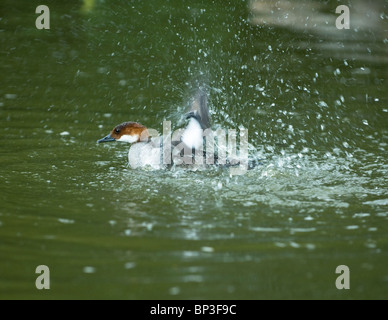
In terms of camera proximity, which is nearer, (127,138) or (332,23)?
(127,138)

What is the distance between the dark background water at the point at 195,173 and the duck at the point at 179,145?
217 mm

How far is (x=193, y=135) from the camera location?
847 cm

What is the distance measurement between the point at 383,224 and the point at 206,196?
5.90ft

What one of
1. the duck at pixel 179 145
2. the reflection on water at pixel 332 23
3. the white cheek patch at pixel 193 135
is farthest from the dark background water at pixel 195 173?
the white cheek patch at pixel 193 135

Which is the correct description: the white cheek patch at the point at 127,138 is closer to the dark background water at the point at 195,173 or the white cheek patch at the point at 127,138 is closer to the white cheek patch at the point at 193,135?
the dark background water at the point at 195,173

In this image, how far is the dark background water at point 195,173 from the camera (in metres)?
5.40

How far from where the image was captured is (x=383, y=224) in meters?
6.37

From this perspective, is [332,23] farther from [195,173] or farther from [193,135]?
[195,173]

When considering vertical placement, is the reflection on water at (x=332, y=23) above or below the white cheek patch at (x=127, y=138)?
above

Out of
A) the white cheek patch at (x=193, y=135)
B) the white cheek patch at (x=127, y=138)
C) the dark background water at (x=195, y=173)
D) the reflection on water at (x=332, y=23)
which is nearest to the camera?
the dark background water at (x=195, y=173)

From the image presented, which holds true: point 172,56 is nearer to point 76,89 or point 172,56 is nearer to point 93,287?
point 76,89

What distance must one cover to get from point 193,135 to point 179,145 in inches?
8.3

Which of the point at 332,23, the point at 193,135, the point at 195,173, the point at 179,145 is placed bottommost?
the point at 195,173

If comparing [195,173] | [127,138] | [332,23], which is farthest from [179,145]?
[332,23]
